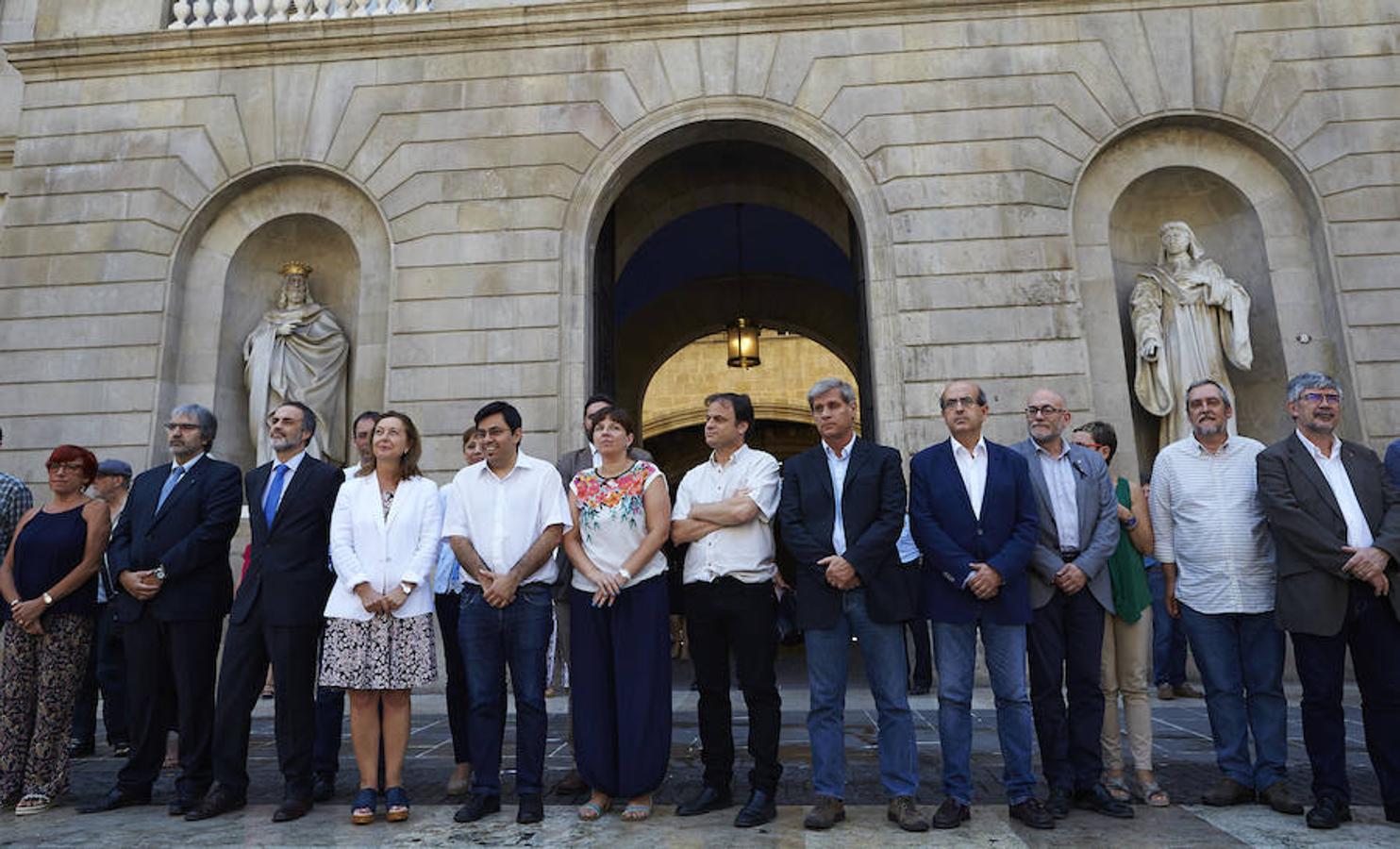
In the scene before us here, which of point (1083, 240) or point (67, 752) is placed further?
point (1083, 240)

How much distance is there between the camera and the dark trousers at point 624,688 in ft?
13.5

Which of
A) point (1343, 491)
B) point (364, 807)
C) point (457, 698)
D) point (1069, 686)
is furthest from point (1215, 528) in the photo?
point (364, 807)

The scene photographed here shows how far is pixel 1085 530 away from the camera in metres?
4.32

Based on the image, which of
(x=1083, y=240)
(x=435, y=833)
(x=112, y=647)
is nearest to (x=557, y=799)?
(x=435, y=833)

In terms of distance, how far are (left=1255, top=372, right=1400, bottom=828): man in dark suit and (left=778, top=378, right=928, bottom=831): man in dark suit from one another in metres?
1.75

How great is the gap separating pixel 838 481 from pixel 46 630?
4.24 meters

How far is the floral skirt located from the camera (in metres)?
4.12

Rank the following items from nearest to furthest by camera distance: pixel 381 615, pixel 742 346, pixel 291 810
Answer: pixel 291 810 < pixel 381 615 < pixel 742 346

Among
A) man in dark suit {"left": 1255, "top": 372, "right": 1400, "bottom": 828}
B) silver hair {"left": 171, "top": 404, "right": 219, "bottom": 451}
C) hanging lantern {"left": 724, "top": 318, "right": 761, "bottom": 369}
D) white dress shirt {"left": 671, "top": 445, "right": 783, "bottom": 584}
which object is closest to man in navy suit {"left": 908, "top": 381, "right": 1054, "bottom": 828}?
white dress shirt {"left": 671, "top": 445, "right": 783, "bottom": 584}

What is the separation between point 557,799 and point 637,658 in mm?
880

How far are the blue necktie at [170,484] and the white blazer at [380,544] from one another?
1.03 m

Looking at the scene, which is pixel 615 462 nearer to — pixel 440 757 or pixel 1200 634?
pixel 440 757

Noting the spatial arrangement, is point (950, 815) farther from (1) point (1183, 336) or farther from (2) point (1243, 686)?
(1) point (1183, 336)

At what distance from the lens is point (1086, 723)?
4.15m
